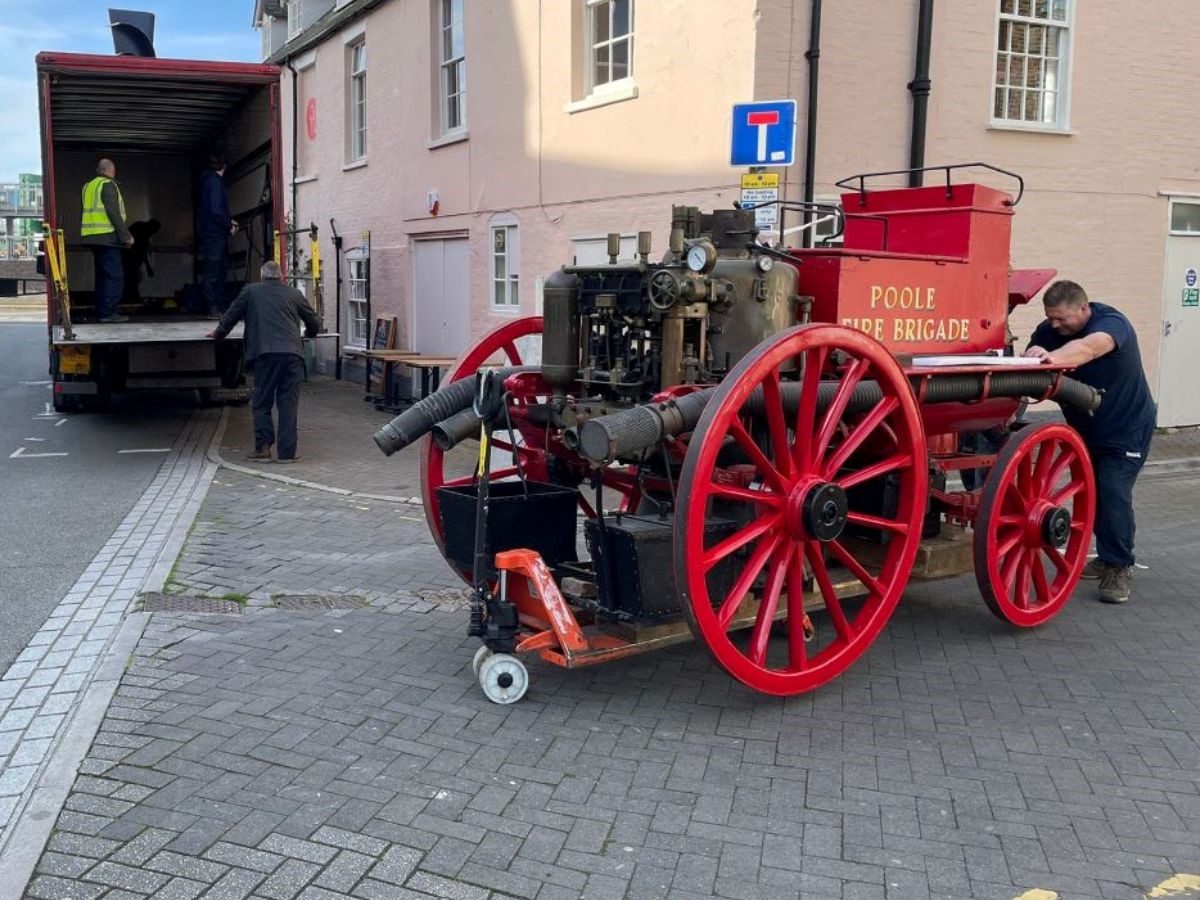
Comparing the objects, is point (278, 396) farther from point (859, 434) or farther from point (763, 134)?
point (859, 434)

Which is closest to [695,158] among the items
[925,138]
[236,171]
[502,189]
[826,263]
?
[925,138]

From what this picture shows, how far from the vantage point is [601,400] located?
17.2 ft

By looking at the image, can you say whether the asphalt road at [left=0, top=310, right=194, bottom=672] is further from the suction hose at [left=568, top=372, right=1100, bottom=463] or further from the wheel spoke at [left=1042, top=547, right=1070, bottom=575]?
the wheel spoke at [left=1042, top=547, right=1070, bottom=575]

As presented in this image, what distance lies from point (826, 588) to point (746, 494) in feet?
2.44

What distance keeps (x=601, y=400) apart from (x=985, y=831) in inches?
93.4

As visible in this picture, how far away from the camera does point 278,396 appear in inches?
420

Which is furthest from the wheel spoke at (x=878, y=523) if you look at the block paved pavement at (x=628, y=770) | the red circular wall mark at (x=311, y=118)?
the red circular wall mark at (x=311, y=118)

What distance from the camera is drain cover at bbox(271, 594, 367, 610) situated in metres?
6.17

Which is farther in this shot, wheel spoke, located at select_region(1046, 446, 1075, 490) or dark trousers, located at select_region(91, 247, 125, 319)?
dark trousers, located at select_region(91, 247, 125, 319)

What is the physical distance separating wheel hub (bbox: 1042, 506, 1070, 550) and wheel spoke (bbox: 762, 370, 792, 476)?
1.92m

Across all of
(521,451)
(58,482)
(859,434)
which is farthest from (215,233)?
(859,434)

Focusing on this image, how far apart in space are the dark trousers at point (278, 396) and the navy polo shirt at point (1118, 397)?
21.8 ft

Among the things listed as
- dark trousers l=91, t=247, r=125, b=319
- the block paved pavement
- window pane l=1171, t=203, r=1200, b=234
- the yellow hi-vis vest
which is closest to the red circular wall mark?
the yellow hi-vis vest

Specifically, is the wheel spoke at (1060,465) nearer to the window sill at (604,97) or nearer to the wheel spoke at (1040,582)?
the wheel spoke at (1040,582)
